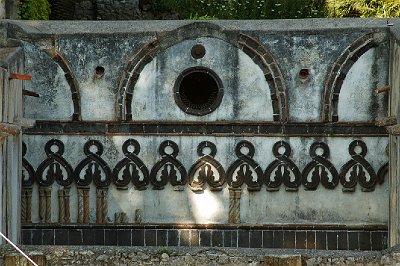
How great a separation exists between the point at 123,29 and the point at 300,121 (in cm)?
326

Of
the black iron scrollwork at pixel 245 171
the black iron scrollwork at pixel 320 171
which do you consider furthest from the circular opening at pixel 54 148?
the black iron scrollwork at pixel 320 171

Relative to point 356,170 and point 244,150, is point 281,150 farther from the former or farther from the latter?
point 356,170

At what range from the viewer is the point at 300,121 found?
2111cm

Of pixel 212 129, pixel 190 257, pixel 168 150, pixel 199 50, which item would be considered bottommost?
pixel 190 257

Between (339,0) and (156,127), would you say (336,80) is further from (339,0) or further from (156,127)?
(339,0)

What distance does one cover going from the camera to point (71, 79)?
21.3m

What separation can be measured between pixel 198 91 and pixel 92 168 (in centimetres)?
219

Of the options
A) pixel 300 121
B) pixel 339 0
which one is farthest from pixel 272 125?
pixel 339 0

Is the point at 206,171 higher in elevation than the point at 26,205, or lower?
higher

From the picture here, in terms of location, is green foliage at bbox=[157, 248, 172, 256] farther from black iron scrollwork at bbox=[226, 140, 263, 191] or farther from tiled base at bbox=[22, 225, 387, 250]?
black iron scrollwork at bbox=[226, 140, 263, 191]

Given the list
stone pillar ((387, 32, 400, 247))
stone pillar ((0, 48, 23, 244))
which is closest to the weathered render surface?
stone pillar ((387, 32, 400, 247))

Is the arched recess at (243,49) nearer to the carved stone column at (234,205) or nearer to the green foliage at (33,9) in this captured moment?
the carved stone column at (234,205)

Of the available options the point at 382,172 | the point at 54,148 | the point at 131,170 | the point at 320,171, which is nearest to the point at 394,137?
the point at 382,172

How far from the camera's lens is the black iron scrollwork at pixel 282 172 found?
21062mm
